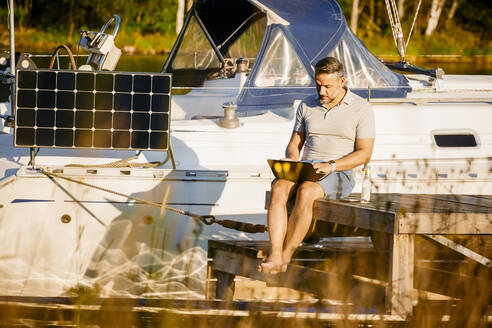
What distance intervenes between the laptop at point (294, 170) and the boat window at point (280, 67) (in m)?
2.85

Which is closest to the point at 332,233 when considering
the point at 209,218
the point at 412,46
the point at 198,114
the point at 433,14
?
the point at 209,218

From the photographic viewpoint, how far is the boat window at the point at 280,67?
29.6 feet

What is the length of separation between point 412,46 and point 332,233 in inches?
1005

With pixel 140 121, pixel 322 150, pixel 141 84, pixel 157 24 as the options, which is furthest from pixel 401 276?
pixel 157 24

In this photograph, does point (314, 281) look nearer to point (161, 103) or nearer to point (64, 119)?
point (161, 103)

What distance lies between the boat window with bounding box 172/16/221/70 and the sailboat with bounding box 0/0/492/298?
1107 mm

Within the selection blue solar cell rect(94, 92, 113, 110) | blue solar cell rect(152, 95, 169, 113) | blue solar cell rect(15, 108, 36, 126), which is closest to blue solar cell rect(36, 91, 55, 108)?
blue solar cell rect(15, 108, 36, 126)

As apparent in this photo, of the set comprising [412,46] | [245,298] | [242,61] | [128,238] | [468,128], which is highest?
[412,46]

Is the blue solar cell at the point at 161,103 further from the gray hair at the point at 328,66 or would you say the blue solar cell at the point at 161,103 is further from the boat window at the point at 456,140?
the boat window at the point at 456,140

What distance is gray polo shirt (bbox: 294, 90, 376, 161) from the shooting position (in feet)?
21.4

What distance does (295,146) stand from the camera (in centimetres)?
668

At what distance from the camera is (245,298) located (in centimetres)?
807

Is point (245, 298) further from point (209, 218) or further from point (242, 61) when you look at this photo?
point (242, 61)

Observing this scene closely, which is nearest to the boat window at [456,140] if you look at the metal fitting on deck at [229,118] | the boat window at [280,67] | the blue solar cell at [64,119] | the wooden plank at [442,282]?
the boat window at [280,67]
